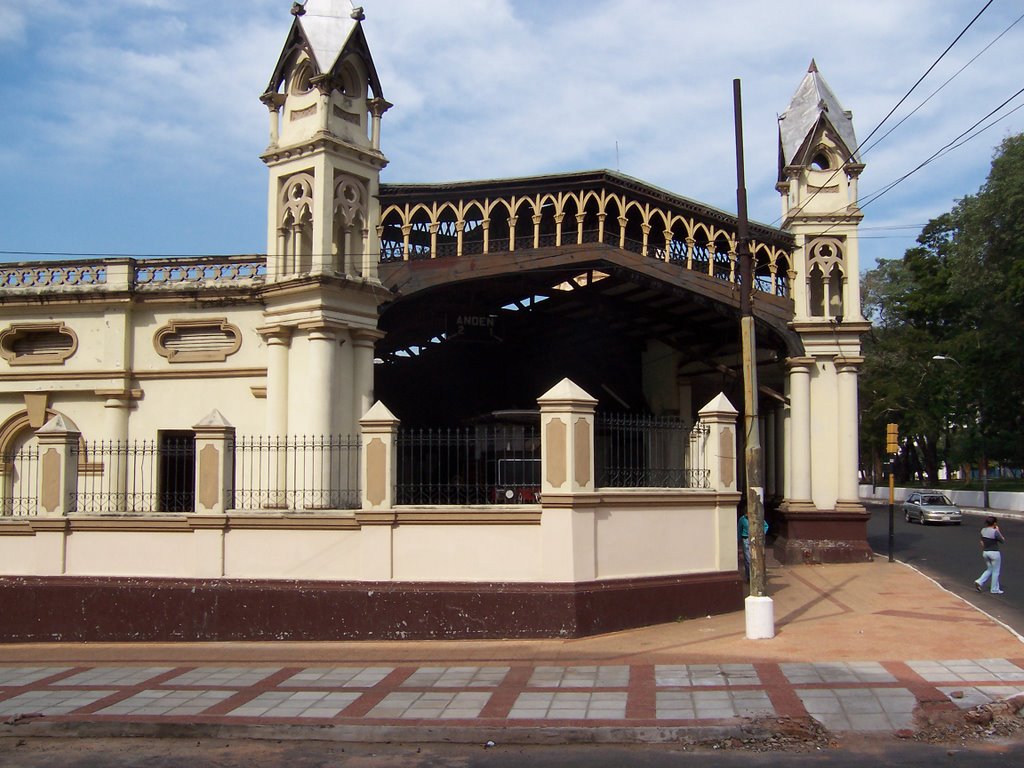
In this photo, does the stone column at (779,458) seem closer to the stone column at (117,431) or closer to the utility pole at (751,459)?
the utility pole at (751,459)

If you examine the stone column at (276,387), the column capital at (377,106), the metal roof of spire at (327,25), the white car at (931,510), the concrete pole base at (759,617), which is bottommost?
the white car at (931,510)

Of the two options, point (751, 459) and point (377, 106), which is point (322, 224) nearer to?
point (377, 106)

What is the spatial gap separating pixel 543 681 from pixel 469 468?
4.71 m

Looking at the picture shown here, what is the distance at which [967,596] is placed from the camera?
16.9m

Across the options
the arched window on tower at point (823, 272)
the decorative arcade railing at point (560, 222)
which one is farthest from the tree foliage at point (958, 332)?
the decorative arcade railing at point (560, 222)

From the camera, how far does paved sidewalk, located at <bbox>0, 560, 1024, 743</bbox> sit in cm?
895

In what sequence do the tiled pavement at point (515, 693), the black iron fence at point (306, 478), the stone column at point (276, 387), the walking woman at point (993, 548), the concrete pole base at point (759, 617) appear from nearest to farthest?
the tiled pavement at point (515, 693)
the concrete pole base at point (759, 617)
the black iron fence at point (306, 478)
the stone column at point (276, 387)
the walking woman at point (993, 548)

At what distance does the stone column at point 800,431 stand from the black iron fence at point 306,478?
33.2ft

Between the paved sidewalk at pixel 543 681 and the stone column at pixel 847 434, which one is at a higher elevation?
the stone column at pixel 847 434

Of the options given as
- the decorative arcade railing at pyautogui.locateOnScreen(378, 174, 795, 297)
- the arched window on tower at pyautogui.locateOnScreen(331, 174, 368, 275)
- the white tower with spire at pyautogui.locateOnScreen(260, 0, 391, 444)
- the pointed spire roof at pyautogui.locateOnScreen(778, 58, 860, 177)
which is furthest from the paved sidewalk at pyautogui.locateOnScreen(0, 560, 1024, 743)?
the pointed spire roof at pyautogui.locateOnScreen(778, 58, 860, 177)

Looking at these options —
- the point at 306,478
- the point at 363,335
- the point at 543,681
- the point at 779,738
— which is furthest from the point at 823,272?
the point at 779,738

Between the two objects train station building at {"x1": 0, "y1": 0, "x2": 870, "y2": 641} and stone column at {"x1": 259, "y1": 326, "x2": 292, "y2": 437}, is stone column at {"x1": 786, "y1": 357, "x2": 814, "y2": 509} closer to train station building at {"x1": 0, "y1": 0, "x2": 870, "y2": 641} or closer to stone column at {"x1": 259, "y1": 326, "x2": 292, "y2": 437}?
train station building at {"x1": 0, "y1": 0, "x2": 870, "y2": 641}

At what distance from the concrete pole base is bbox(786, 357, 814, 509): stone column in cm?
944

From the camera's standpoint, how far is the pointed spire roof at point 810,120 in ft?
72.9
